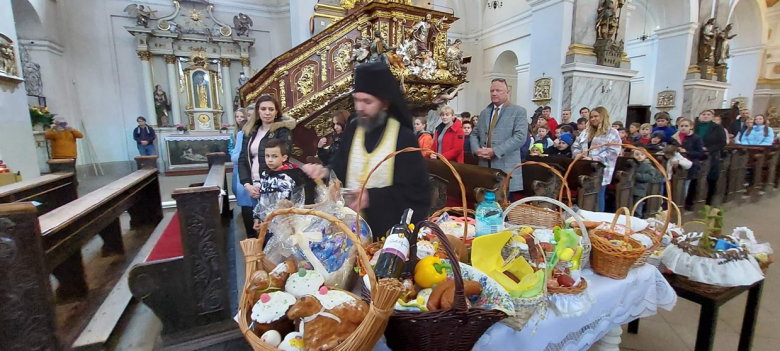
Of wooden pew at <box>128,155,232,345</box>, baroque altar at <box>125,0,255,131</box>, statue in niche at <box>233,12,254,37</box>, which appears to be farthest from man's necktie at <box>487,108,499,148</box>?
statue in niche at <box>233,12,254,37</box>

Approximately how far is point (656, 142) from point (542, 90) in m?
3.61

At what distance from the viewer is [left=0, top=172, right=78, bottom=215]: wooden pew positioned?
270 centimetres

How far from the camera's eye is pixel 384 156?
5.59 ft

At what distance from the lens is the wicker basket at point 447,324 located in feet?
3.25

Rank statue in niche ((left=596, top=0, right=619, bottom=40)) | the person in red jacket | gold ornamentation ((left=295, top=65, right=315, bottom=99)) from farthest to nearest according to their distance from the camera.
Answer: statue in niche ((left=596, top=0, right=619, bottom=40)) < gold ornamentation ((left=295, top=65, right=315, bottom=99)) < the person in red jacket

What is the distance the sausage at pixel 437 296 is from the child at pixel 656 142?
5.87m

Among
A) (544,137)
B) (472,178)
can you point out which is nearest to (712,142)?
(544,137)

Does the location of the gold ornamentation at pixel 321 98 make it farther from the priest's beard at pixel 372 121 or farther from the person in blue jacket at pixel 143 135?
the person in blue jacket at pixel 143 135

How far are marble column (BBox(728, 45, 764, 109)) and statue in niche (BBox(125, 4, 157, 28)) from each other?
21546 millimetres

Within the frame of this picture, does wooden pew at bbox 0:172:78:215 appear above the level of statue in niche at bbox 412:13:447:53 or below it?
below

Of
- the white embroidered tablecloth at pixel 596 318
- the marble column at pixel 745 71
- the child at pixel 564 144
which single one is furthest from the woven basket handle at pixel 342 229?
the marble column at pixel 745 71

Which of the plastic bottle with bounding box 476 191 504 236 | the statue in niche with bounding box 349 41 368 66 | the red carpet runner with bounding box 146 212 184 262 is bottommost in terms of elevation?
the red carpet runner with bounding box 146 212 184 262

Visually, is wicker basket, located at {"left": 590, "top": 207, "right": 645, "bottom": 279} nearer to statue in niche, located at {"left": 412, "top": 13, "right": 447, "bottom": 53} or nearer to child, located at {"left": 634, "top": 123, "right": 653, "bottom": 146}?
statue in niche, located at {"left": 412, "top": 13, "right": 447, "bottom": 53}

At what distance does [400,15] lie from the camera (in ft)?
18.3
